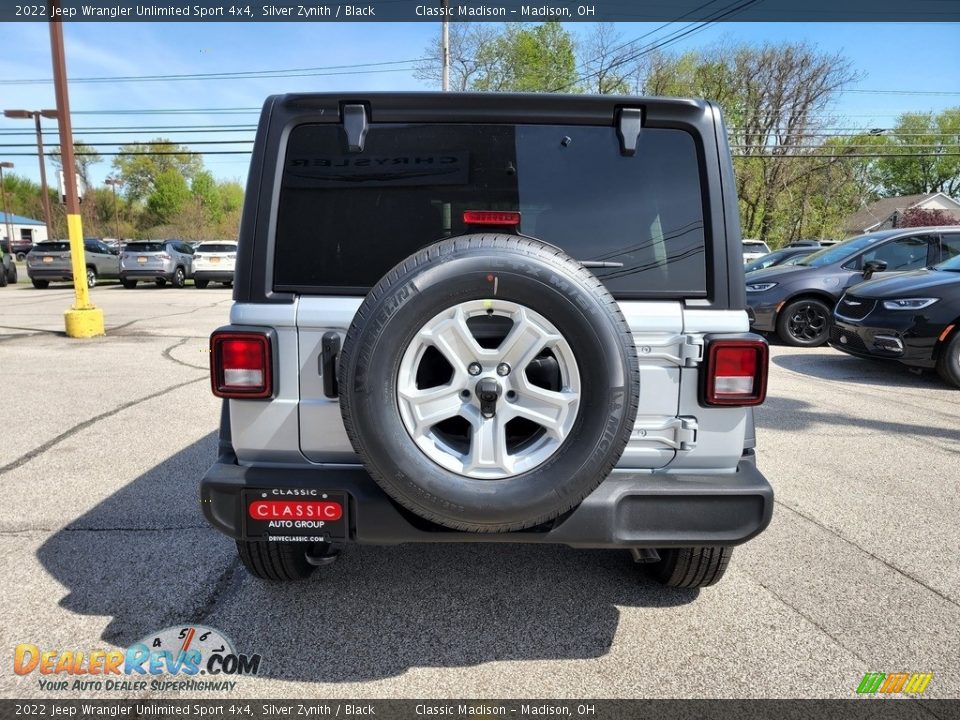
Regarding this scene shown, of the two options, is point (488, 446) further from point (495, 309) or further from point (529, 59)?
point (529, 59)

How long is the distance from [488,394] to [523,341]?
204 mm

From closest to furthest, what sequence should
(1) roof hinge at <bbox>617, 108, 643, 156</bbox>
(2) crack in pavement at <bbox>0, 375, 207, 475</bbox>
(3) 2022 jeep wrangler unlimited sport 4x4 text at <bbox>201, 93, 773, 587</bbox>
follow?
1. (3) 2022 jeep wrangler unlimited sport 4x4 text at <bbox>201, 93, 773, 587</bbox>
2. (1) roof hinge at <bbox>617, 108, 643, 156</bbox>
3. (2) crack in pavement at <bbox>0, 375, 207, 475</bbox>

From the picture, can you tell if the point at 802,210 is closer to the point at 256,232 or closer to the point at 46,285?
the point at 46,285

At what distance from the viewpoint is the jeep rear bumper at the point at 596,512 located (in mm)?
2221

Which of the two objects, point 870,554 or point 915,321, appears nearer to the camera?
point 870,554

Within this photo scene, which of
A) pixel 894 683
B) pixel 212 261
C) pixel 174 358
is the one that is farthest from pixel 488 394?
pixel 212 261

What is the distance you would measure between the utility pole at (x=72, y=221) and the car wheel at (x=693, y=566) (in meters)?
10.2

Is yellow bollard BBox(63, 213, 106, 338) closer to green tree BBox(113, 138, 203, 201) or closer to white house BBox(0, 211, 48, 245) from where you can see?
green tree BBox(113, 138, 203, 201)

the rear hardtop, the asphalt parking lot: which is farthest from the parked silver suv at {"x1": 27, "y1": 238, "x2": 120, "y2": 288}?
the rear hardtop

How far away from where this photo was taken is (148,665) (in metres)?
2.37

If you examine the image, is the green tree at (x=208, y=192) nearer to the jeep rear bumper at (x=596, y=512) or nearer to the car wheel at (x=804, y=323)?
the car wheel at (x=804, y=323)

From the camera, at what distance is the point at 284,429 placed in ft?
7.70

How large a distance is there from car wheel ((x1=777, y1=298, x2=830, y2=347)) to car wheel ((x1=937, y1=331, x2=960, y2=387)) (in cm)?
273

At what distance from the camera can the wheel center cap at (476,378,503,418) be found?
A: 2053 mm
